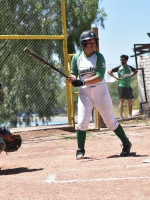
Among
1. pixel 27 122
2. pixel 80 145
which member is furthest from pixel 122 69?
pixel 80 145

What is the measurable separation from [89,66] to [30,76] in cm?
1002

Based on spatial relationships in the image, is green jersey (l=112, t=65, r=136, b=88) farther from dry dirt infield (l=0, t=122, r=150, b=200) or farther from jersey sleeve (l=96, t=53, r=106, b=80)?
jersey sleeve (l=96, t=53, r=106, b=80)

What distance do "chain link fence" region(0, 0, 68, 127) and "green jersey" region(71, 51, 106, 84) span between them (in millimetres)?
6417

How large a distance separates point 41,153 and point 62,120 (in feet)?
20.0

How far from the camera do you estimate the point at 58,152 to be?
830 cm

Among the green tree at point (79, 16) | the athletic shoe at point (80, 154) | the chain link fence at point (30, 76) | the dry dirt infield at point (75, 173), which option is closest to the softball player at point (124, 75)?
the chain link fence at point (30, 76)

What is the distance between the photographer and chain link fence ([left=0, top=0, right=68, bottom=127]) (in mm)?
14695

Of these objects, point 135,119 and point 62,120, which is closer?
point 62,120

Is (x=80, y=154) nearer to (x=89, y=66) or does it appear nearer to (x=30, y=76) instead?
(x=89, y=66)

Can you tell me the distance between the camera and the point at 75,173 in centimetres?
550

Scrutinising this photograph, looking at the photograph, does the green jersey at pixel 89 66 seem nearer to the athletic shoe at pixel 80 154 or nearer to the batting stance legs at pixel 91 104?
the batting stance legs at pixel 91 104

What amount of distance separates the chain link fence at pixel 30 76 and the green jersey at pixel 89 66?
21.1 ft

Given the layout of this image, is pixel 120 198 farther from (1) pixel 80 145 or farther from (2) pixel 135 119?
(2) pixel 135 119

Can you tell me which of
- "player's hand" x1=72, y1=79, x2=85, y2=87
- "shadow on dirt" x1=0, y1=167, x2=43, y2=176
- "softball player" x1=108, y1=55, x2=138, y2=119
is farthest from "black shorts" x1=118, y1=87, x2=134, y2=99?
"shadow on dirt" x1=0, y1=167, x2=43, y2=176
